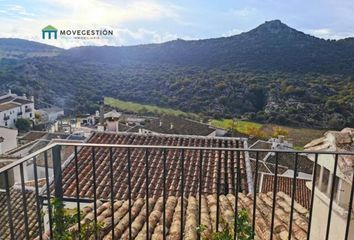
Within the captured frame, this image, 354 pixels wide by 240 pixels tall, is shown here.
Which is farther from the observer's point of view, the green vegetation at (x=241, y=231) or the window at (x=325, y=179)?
the window at (x=325, y=179)

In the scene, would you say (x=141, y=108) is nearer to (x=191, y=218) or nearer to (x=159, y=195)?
(x=159, y=195)

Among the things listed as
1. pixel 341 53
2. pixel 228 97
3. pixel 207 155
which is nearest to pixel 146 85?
pixel 228 97

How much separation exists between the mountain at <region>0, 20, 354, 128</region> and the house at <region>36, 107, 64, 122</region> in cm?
192

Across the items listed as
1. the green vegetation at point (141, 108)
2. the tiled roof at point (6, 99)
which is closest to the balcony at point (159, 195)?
the green vegetation at point (141, 108)

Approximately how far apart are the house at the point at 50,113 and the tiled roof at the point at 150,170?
34.1 metres

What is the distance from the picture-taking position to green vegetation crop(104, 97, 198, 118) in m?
35.5

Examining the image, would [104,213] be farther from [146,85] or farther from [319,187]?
[146,85]

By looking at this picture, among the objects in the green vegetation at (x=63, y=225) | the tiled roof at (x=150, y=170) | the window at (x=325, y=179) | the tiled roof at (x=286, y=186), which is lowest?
the tiled roof at (x=286, y=186)

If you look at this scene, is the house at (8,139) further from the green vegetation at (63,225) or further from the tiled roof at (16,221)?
the green vegetation at (63,225)

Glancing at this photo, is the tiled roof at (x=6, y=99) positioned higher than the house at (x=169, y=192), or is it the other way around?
the house at (x=169, y=192)

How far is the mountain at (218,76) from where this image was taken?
3003cm

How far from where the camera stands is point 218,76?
37.7 m

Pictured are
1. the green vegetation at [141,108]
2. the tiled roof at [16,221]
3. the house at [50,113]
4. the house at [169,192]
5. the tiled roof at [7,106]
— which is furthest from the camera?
the house at [50,113]

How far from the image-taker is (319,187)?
2842mm
